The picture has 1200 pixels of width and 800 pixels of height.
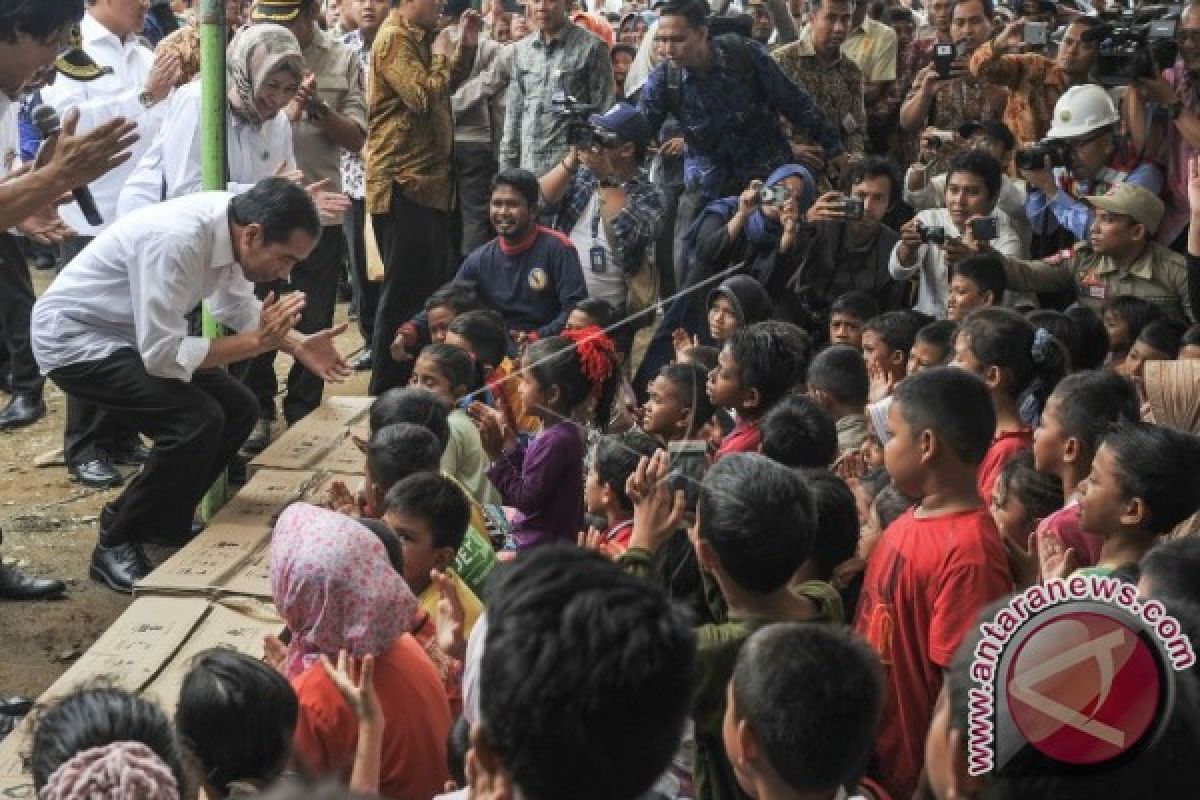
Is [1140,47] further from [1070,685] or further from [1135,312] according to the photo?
[1070,685]

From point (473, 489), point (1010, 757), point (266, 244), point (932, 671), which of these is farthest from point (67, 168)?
point (1010, 757)

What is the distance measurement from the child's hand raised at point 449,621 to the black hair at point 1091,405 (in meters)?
1.52

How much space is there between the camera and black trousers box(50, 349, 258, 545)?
5.16 meters

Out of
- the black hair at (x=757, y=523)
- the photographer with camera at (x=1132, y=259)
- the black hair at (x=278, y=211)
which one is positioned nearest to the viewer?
the black hair at (x=757, y=523)

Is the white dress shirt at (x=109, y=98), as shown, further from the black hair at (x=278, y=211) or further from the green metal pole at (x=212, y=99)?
the black hair at (x=278, y=211)

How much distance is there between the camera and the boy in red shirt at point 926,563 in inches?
120

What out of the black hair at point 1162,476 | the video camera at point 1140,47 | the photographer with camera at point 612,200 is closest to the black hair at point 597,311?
the photographer with camera at point 612,200

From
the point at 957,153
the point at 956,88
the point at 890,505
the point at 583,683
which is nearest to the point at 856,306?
the point at 957,153

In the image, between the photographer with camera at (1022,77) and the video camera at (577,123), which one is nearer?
the video camera at (577,123)

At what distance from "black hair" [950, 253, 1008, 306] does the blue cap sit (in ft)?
5.26

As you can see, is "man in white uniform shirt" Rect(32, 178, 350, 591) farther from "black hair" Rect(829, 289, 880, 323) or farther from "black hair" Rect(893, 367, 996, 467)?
"black hair" Rect(893, 367, 996, 467)

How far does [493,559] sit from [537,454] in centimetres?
58

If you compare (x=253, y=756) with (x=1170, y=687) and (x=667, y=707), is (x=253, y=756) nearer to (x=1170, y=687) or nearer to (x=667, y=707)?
(x=667, y=707)

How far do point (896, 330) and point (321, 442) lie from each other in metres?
2.34
